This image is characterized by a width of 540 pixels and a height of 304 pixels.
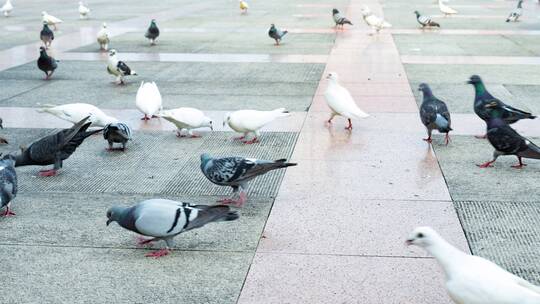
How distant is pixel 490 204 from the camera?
6.71 metres

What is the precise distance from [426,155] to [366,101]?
3.17 m

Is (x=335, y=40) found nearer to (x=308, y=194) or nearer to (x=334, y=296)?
(x=308, y=194)

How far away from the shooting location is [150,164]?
26.9ft

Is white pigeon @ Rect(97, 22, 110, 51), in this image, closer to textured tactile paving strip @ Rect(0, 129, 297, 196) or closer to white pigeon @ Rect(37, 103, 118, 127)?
textured tactile paving strip @ Rect(0, 129, 297, 196)

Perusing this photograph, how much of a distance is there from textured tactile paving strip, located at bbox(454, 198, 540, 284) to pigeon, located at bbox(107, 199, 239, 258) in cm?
204

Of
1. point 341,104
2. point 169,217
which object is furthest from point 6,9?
point 169,217

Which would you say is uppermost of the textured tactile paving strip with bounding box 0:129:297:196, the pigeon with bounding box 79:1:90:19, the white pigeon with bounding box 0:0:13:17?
the textured tactile paving strip with bounding box 0:129:297:196

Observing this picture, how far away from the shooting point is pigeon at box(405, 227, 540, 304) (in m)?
4.01

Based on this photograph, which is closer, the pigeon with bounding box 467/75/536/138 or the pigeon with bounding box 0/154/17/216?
the pigeon with bounding box 0/154/17/216

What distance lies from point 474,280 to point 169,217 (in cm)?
234

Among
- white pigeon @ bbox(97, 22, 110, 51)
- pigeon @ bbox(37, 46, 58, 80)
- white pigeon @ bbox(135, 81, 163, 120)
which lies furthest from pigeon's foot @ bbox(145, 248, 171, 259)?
white pigeon @ bbox(97, 22, 110, 51)

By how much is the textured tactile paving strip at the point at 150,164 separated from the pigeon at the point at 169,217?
5.33ft

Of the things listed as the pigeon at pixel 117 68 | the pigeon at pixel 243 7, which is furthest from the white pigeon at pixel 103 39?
the pigeon at pixel 243 7

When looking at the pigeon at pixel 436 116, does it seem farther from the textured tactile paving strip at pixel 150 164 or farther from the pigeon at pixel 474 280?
the pigeon at pixel 474 280
